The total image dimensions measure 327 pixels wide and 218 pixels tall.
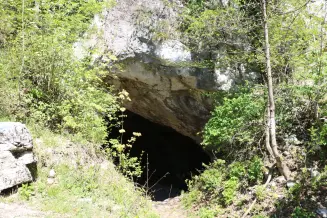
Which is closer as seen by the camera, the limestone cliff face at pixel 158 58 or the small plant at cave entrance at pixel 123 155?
the small plant at cave entrance at pixel 123 155

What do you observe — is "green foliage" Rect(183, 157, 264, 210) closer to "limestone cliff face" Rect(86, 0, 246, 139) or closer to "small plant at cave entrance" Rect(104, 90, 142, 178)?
"small plant at cave entrance" Rect(104, 90, 142, 178)

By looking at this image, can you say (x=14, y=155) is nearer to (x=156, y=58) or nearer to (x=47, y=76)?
(x=47, y=76)

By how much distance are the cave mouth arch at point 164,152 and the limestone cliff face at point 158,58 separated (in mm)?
3600

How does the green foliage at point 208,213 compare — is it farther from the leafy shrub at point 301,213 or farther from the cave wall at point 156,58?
the cave wall at point 156,58

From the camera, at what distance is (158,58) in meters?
6.98

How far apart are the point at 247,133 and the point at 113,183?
2558mm

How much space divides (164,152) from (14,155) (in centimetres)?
876

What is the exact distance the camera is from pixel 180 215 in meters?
5.58

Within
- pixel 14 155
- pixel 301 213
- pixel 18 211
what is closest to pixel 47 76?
pixel 14 155

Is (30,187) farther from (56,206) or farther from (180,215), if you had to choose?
(180,215)

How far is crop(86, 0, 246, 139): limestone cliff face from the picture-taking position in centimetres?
691

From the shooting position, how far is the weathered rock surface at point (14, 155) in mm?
3842

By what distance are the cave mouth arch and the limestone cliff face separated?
3600mm

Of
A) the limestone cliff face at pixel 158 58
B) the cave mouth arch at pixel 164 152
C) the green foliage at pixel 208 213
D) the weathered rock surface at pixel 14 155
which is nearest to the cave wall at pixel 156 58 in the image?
the limestone cliff face at pixel 158 58
